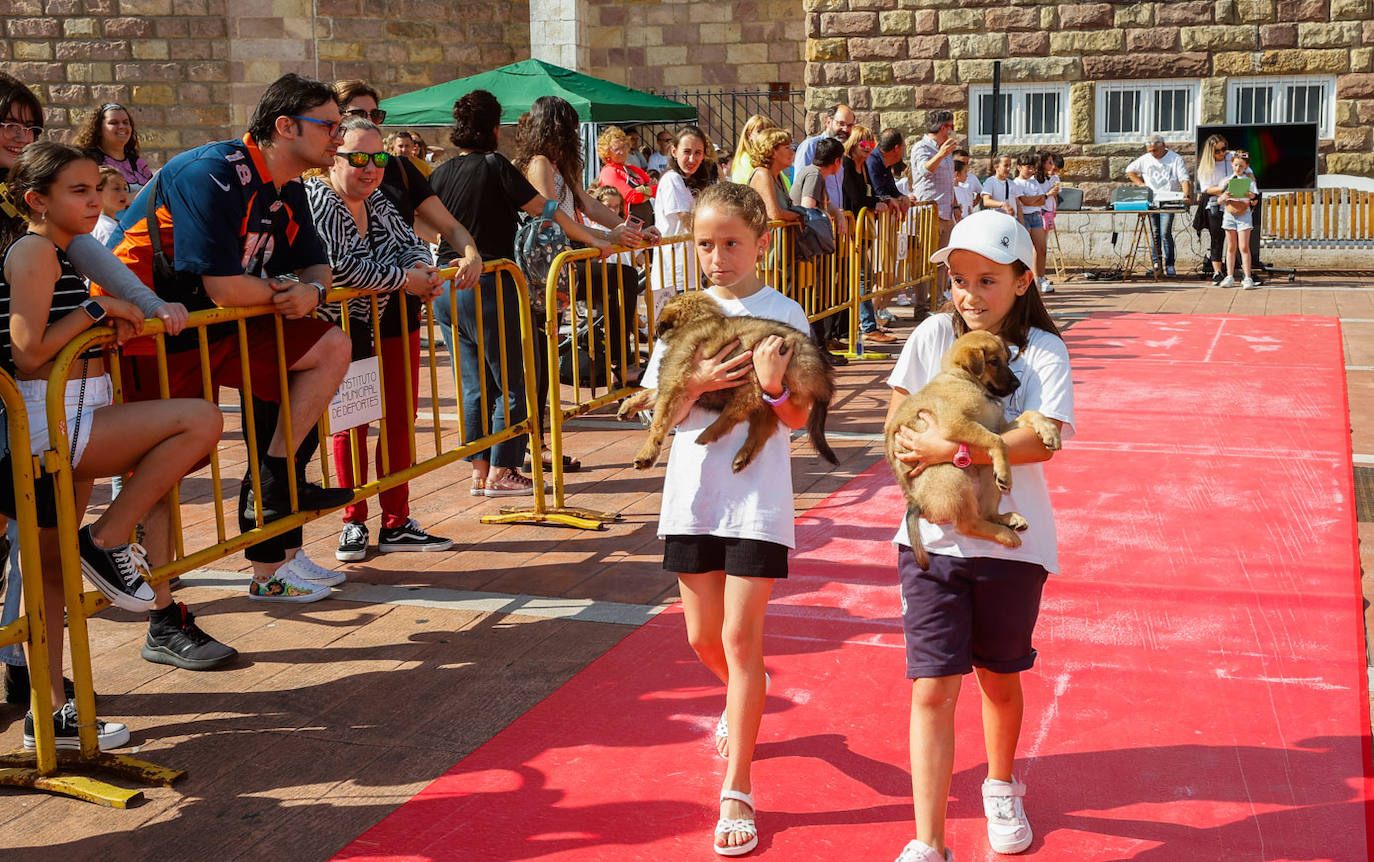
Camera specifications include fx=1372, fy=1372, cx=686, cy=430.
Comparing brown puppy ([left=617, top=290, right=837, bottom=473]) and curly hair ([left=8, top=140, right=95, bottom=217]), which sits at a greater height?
curly hair ([left=8, top=140, right=95, bottom=217])

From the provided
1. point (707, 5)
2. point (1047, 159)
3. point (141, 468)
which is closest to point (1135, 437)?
point (141, 468)

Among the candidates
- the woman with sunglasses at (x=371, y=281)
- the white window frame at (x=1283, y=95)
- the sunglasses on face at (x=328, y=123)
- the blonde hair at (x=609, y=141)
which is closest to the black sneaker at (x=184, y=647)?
the woman with sunglasses at (x=371, y=281)

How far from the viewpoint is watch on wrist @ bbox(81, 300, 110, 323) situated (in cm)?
428

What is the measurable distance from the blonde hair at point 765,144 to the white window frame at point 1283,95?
12.6 m

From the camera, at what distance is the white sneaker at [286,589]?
5.70 m

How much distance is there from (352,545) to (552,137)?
2.83 m

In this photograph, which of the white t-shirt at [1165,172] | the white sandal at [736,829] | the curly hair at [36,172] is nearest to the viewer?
the white sandal at [736,829]

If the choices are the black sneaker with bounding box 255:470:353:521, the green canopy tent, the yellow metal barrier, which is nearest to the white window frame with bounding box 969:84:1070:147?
the green canopy tent

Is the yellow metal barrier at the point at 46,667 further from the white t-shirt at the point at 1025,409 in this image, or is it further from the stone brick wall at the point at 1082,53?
the stone brick wall at the point at 1082,53

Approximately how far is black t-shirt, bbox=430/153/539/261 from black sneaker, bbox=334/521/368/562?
1.71 metres

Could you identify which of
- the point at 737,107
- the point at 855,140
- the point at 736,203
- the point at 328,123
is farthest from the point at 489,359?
the point at 737,107

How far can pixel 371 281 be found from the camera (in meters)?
5.75

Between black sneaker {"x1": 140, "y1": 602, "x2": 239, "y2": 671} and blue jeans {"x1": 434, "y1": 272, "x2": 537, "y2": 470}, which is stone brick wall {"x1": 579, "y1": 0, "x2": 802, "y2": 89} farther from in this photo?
black sneaker {"x1": 140, "y1": 602, "x2": 239, "y2": 671}

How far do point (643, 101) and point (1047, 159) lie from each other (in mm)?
5569
